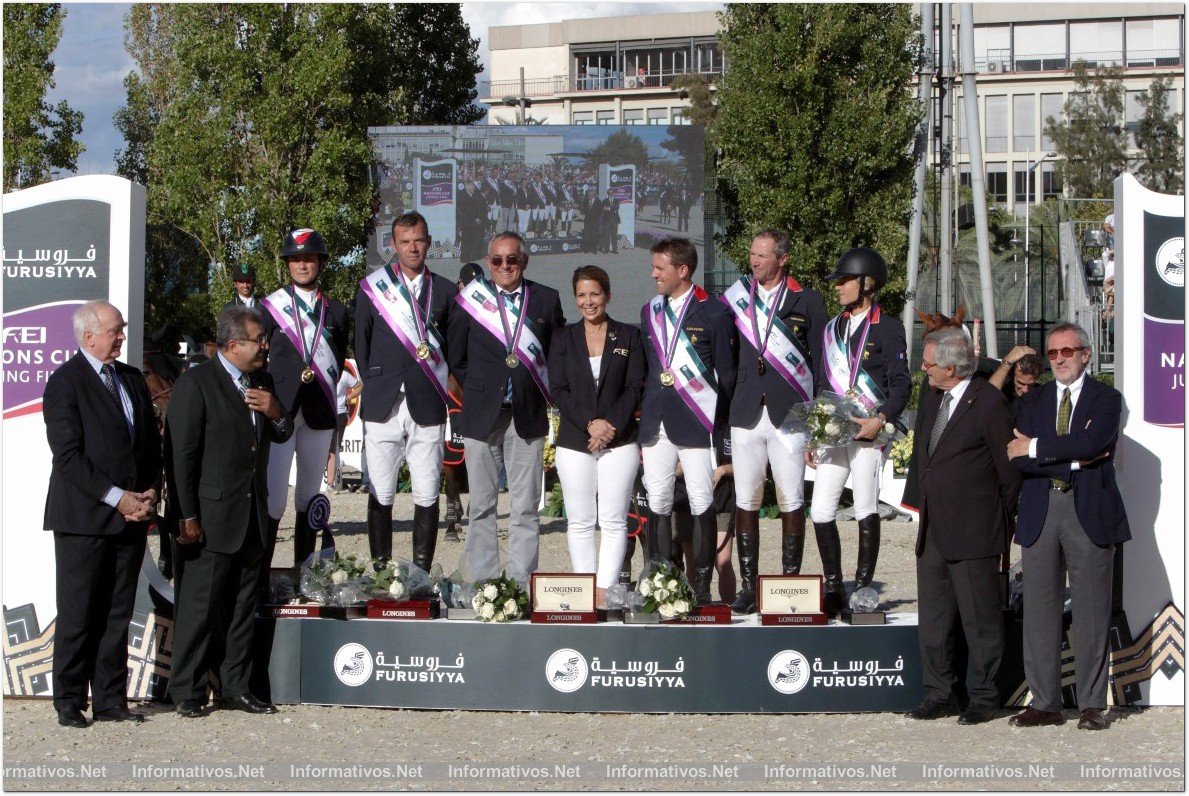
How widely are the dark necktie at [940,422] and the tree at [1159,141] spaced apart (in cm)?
4153

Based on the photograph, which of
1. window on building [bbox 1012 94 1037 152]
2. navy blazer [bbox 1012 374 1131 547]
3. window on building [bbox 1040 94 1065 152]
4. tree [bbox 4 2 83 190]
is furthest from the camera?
window on building [bbox 1012 94 1037 152]

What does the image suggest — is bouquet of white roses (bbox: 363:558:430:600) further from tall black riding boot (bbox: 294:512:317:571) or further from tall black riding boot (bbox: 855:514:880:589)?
tall black riding boot (bbox: 855:514:880:589)

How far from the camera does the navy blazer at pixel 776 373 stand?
762 centimetres

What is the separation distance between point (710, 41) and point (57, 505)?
6226 centimetres

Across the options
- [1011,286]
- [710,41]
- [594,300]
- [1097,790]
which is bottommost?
[1097,790]

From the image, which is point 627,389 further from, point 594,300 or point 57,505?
point 57,505

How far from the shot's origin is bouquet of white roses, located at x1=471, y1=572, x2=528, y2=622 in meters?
6.75

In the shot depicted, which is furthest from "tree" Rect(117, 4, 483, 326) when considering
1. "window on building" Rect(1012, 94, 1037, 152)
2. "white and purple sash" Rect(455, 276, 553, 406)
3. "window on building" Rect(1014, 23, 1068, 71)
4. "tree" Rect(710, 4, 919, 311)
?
"window on building" Rect(1012, 94, 1037, 152)

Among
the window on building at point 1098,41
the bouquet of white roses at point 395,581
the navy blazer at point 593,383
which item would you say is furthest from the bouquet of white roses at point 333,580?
the window on building at point 1098,41

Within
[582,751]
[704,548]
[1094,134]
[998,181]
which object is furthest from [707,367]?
[998,181]

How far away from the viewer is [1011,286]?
1375 inches

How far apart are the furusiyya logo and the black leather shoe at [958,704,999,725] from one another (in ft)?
4.45

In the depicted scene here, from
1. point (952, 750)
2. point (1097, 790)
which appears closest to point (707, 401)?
point (952, 750)

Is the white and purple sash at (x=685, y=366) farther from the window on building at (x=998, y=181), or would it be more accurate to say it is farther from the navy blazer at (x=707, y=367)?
the window on building at (x=998, y=181)
